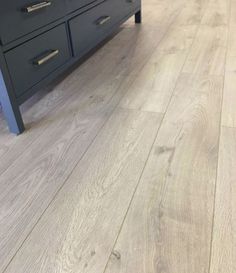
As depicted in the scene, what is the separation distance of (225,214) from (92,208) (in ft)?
1.26

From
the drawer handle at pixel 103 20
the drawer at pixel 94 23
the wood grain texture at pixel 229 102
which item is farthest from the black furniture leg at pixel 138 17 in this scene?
the wood grain texture at pixel 229 102

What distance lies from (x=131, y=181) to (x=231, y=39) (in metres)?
1.51

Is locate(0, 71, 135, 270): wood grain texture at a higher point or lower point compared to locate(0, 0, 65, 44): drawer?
lower

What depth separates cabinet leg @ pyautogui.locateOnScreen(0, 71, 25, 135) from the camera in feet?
3.53

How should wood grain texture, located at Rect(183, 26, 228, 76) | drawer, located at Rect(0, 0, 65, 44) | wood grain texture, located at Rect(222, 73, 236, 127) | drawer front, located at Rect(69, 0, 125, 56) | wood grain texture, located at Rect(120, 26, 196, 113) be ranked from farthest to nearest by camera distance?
wood grain texture, located at Rect(183, 26, 228, 76) → drawer front, located at Rect(69, 0, 125, 56) → wood grain texture, located at Rect(120, 26, 196, 113) → wood grain texture, located at Rect(222, 73, 236, 127) → drawer, located at Rect(0, 0, 65, 44)

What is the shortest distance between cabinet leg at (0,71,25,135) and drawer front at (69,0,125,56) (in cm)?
52

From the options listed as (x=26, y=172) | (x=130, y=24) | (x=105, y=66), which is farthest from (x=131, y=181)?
(x=130, y=24)

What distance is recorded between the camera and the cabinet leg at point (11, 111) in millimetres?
1077

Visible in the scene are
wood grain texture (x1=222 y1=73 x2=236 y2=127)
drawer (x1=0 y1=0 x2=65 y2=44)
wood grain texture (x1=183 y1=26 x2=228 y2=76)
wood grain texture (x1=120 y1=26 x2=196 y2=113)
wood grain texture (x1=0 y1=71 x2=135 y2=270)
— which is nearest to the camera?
wood grain texture (x1=0 y1=71 x2=135 y2=270)

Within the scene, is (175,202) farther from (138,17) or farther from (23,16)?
(138,17)

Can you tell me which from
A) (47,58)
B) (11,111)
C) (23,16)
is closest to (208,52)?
(47,58)

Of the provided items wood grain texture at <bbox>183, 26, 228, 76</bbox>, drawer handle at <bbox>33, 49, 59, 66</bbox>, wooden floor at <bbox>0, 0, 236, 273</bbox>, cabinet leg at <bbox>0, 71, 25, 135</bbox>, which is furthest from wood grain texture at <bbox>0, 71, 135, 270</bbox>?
wood grain texture at <bbox>183, 26, 228, 76</bbox>

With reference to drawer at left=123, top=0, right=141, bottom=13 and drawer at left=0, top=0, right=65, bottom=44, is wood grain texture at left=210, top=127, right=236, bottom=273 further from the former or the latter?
drawer at left=123, top=0, right=141, bottom=13

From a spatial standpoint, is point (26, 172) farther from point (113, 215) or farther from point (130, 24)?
point (130, 24)
